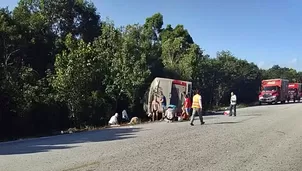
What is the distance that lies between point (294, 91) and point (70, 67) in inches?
1726

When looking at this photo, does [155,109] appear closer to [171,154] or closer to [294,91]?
[171,154]

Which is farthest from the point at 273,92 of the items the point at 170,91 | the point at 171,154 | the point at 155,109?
the point at 171,154

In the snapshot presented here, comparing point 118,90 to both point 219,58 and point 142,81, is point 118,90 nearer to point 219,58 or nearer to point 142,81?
point 142,81

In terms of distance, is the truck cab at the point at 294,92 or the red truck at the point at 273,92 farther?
the truck cab at the point at 294,92

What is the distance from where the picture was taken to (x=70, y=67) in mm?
28500

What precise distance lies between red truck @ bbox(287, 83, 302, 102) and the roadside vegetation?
23.2 metres

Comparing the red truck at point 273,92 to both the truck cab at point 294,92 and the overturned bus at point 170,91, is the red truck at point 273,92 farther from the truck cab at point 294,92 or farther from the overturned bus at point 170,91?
the overturned bus at point 170,91

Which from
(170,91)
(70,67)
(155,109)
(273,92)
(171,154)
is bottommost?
(171,154)

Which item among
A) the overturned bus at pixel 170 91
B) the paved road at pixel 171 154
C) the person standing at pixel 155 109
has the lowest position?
the paved road at pixel 171 154

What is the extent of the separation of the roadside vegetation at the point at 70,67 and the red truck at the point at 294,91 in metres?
23.2

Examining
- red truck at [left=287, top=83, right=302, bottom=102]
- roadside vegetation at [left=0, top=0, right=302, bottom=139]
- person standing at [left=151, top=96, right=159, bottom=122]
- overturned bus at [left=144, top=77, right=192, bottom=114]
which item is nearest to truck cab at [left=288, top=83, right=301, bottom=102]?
red truck at [left=287, top=83, right=302, bottom=102]

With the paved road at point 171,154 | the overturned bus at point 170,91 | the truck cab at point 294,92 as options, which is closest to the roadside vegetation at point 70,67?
the overturned bus at point 170,91

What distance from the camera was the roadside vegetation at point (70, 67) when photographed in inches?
1063

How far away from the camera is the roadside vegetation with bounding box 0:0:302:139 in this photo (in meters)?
27.0
